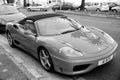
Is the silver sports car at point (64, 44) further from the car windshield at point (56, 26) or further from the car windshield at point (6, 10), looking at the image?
the car windshield at point (6, 10)

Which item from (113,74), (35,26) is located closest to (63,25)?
(35,26)

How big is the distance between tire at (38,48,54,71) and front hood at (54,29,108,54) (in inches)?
17.9

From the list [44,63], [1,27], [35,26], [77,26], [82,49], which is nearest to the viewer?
[82,49]

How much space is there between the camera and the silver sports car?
119 inches

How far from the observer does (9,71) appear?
372 cm

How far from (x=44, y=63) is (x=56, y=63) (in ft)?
1.88

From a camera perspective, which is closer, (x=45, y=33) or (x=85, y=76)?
(x=85, y=76)

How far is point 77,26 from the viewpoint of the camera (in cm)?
434

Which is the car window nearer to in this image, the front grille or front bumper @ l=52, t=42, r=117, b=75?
front bumper @ l=52, t=42, r=117, b=75

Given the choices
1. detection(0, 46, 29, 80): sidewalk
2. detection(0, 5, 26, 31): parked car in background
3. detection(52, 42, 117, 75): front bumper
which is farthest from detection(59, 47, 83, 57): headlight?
detection(0, 5, 26, 31): parked car in background

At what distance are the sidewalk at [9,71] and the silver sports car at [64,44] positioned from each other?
580 millimetres

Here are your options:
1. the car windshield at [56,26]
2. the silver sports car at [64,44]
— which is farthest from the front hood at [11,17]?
the car windshield at [56,26]

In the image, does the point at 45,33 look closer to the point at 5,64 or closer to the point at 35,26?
the point at 35,26

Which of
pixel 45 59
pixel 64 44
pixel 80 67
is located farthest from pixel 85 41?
pixel 45 59
